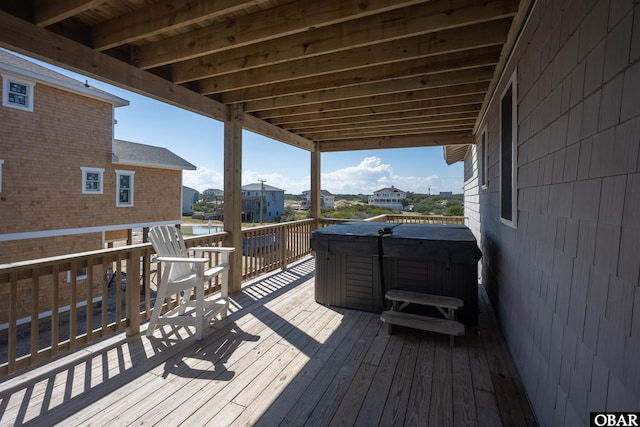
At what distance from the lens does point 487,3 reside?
7.32 ft

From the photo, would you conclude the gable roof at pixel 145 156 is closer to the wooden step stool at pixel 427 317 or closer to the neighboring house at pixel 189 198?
the wooden step stool at pixel 427 317

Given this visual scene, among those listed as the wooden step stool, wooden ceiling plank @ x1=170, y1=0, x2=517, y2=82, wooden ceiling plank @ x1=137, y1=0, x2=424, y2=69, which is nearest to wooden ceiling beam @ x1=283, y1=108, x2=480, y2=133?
wooden ceiling plank @ x1=170, y1=0, x2=517, y2=82

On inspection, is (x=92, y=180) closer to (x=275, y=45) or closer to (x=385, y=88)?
(x=275, y=45)

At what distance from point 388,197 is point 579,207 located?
59.1ft

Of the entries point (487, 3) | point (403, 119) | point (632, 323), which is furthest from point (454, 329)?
point (403, 119)

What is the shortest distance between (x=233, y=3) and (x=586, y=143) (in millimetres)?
2345

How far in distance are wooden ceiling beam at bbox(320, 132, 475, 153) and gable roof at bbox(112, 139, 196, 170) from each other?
8.37m

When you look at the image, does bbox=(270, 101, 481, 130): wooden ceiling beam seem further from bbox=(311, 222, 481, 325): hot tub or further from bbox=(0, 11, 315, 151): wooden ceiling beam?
bbox=(311, 222, 481, 325): hot tub

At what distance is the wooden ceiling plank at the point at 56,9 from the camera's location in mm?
2164

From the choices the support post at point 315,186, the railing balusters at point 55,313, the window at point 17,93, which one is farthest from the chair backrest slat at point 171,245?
the window at point 17,93

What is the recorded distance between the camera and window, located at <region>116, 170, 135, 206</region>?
11.1 meters

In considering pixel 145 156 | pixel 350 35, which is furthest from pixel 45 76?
pixel 350 35

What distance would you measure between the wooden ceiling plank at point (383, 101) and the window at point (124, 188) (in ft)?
29.4

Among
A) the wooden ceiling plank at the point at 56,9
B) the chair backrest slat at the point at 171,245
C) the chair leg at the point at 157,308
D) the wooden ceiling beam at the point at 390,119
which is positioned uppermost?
the wooden ceiling beam at the point at 390,119
